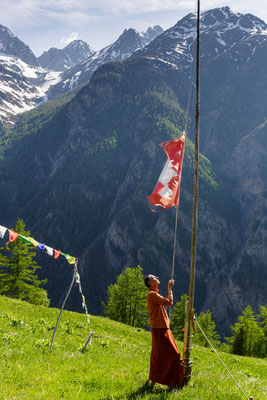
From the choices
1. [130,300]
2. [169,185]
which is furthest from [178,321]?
[169,185]

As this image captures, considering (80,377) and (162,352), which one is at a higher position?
(162,352)

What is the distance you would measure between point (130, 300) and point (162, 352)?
129 ft

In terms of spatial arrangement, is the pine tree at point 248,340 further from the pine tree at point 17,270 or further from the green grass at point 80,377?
the green grass at point 80,377

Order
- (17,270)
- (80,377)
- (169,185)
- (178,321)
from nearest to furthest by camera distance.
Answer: (80,377) → (169,185) → (17,270) → (178,321)

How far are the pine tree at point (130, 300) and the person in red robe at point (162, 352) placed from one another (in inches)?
1500

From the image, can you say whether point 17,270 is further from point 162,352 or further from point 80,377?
point 162,352

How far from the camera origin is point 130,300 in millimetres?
45531

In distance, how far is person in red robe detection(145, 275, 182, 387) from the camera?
26.0 feet

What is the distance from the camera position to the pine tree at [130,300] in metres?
45.5

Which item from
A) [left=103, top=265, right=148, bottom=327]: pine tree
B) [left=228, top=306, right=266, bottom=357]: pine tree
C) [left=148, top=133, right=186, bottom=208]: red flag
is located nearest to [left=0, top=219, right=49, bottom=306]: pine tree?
[left=103, top=265, right=148, bottom=327]: pine tree

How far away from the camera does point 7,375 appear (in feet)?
24.2

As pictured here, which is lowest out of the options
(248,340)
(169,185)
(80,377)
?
(248,340)

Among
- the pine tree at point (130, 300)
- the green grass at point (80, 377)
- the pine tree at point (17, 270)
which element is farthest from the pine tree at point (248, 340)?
the green grass at point (80, 377)

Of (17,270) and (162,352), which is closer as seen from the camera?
(162,352)
